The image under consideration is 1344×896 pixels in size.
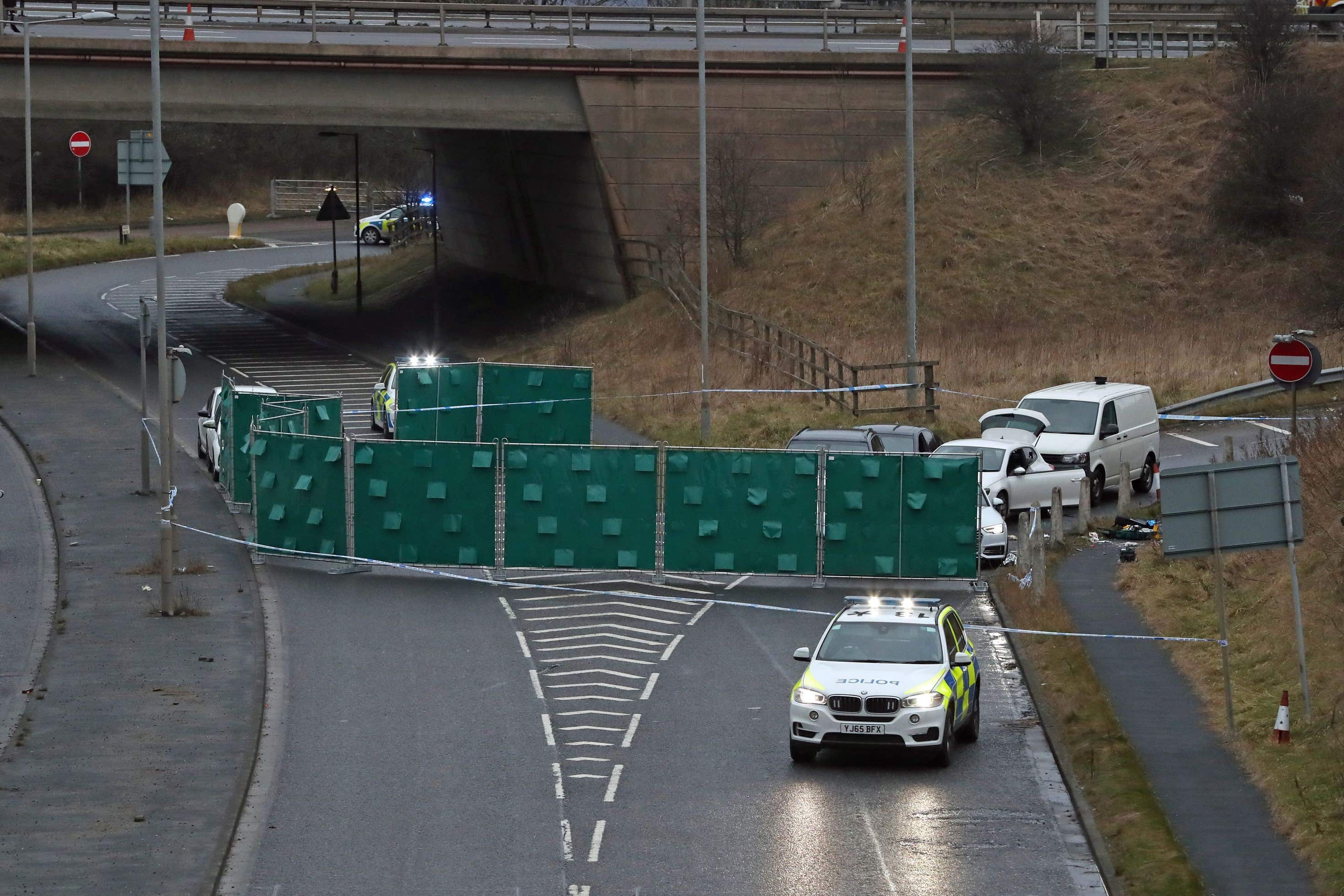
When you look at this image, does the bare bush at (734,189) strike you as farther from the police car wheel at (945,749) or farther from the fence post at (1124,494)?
the police car wheel at (945,749)

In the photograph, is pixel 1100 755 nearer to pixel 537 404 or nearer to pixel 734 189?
pixel 537 404

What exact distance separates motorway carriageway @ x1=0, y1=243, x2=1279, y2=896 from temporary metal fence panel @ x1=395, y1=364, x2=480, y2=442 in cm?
955

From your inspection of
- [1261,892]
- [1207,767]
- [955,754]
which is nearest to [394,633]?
[955,754]

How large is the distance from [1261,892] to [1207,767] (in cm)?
359

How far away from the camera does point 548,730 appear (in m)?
19.6

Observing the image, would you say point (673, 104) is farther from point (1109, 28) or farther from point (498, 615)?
point (498, 615)

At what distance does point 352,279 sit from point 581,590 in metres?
43.8

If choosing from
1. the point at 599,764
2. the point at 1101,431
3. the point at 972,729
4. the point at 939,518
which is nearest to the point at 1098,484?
the point at 1101,431

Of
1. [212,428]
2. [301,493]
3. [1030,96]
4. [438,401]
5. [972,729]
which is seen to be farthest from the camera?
[1030,96]

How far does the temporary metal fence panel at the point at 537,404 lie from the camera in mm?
37875

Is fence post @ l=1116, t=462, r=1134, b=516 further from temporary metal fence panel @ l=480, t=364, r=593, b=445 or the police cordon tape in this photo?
temporary metal fence panel @ l=480, t=364, r=593, b=445

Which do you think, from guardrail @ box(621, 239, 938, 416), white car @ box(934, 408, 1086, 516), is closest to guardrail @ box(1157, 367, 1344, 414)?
guardrail @ box(621, 239, 938, 416)

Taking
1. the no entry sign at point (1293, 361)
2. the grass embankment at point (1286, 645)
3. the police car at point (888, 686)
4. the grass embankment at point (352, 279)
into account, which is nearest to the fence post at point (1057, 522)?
the grass embankment at point (1286, 645)

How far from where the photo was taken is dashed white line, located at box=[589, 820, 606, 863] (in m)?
15.5
